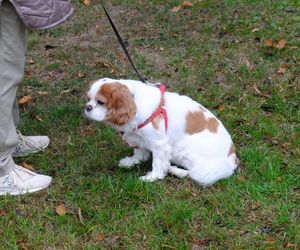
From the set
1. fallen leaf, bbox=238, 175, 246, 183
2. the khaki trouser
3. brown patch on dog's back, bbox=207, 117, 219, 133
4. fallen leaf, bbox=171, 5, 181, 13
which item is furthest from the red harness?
fallen leaf, bbox=171, 5, 181, 13

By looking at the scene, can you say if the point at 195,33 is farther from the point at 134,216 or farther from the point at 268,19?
the point at 134,216

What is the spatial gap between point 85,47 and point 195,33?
1.42m

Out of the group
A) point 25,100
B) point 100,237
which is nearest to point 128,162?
point 100,237

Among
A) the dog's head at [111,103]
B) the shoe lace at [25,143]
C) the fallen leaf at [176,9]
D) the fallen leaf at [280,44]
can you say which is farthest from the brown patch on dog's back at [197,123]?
the fallen leaf at [176,9]

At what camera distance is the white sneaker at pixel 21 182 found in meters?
4.05

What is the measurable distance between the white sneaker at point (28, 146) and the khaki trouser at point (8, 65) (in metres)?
0.64

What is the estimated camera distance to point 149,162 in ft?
14.8

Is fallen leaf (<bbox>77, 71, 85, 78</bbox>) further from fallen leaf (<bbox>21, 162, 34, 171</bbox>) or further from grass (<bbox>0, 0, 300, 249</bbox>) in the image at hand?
fallen leaf (<bbox>21, 162, 34, 171</bbox>)

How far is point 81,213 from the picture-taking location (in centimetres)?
386

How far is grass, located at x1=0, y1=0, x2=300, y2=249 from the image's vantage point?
367 cm

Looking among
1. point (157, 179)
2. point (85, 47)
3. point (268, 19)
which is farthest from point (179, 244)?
point (268, 19)

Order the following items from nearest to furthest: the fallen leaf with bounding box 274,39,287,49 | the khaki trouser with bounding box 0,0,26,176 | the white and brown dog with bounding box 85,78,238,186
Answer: the khaki trouser with bounding box 0,0,26,176 → the white and brown dog with bounding box 85,78,238,186 → the fallen leaf with bounding box 274,39,287,49

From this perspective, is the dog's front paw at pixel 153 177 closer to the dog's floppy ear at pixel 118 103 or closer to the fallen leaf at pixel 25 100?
the dog's floppy ear at pixel 118 103

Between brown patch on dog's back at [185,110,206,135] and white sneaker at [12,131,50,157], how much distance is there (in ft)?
4.43
